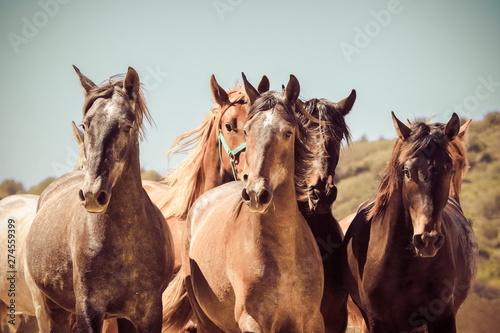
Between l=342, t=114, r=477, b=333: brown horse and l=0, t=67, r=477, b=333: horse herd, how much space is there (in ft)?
0.03

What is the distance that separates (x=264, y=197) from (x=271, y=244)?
0.48 meters

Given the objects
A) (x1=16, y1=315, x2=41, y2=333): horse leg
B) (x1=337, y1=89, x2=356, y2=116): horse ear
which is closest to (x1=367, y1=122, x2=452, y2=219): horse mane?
(x1=337, y1=89, x2=356, y2=116): horse ear

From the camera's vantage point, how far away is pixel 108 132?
4.43 m

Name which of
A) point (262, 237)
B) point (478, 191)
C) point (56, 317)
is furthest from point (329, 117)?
point (478, 191)

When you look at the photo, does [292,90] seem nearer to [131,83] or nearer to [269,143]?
[269,143]

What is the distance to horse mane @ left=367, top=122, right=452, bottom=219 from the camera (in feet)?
16.2

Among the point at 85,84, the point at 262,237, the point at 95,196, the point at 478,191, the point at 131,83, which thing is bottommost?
the point at 478,191

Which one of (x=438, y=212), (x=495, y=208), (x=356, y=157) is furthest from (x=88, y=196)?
(x=356, y=157)

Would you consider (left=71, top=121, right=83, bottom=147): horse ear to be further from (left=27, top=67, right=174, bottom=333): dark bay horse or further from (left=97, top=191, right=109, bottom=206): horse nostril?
(left=97, top=191, right=109, bottom=206): horse nostril

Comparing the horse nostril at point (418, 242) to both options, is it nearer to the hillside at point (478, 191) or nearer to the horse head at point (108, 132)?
the horse head at point (108, 132)

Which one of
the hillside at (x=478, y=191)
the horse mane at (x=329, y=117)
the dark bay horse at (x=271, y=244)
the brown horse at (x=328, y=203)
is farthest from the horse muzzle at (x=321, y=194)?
the hillside at (x=478, y=191)

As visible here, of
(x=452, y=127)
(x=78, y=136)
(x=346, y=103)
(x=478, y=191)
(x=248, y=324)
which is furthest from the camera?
(x=478, y=191)

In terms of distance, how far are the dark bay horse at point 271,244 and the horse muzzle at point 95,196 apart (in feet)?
2.99

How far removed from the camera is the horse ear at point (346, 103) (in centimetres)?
606
